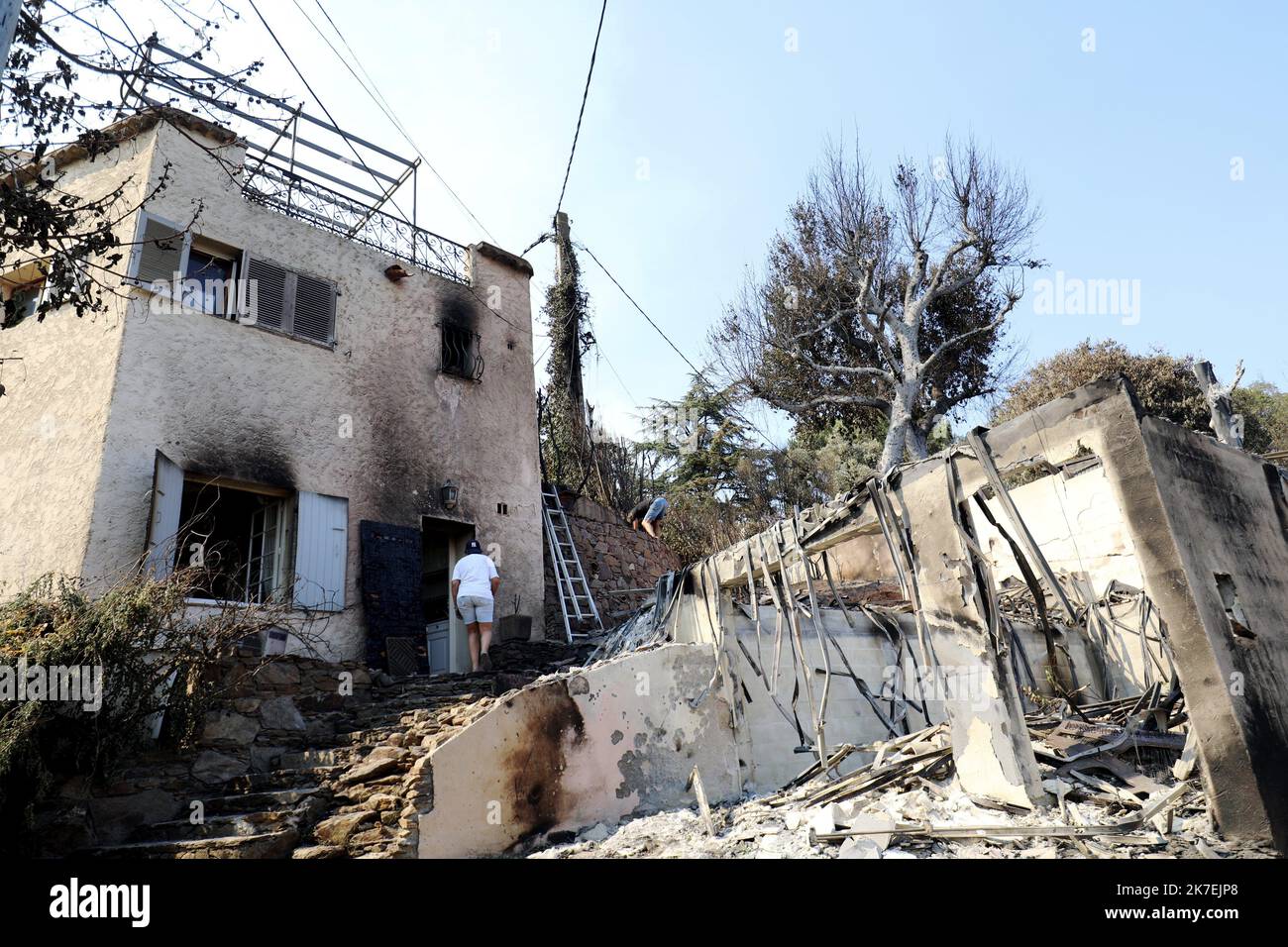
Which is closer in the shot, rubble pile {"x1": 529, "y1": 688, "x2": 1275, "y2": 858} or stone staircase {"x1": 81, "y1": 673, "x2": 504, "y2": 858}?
rubble pile {"x1": 529, "y1": 688, "x2": 1275, "y2": 858}

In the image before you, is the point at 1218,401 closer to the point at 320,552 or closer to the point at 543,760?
the point at 543,760

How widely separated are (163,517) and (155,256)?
2.84 meters

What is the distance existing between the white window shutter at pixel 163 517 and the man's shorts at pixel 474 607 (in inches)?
104

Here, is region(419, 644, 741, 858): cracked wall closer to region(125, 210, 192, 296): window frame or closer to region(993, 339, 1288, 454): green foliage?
region(125, 210, 192, 296): window frame

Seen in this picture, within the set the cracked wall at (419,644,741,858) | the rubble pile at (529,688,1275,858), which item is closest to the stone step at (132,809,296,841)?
the cracked wall at (419,644,741,858)

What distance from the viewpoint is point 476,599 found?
8.20 metres

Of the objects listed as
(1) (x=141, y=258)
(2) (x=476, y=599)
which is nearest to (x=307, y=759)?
(2) (x=476, y=599)

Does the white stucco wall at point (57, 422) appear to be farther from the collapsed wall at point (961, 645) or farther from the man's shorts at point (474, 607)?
the collapsed wall at point (961, 645)

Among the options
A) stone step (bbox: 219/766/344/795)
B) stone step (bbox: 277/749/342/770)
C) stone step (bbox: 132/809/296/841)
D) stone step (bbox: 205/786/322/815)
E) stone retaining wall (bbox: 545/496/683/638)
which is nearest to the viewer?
stone step (bbox: 132/809/296/841)

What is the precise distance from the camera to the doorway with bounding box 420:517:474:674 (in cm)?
932

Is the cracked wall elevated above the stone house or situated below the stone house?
below

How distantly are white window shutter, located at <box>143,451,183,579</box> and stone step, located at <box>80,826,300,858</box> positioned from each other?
2.66m

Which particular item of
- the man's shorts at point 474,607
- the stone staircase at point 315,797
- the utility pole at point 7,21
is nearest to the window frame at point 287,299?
the man's shorts at point 474,607

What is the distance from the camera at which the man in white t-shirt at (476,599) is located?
8219 millimetres
